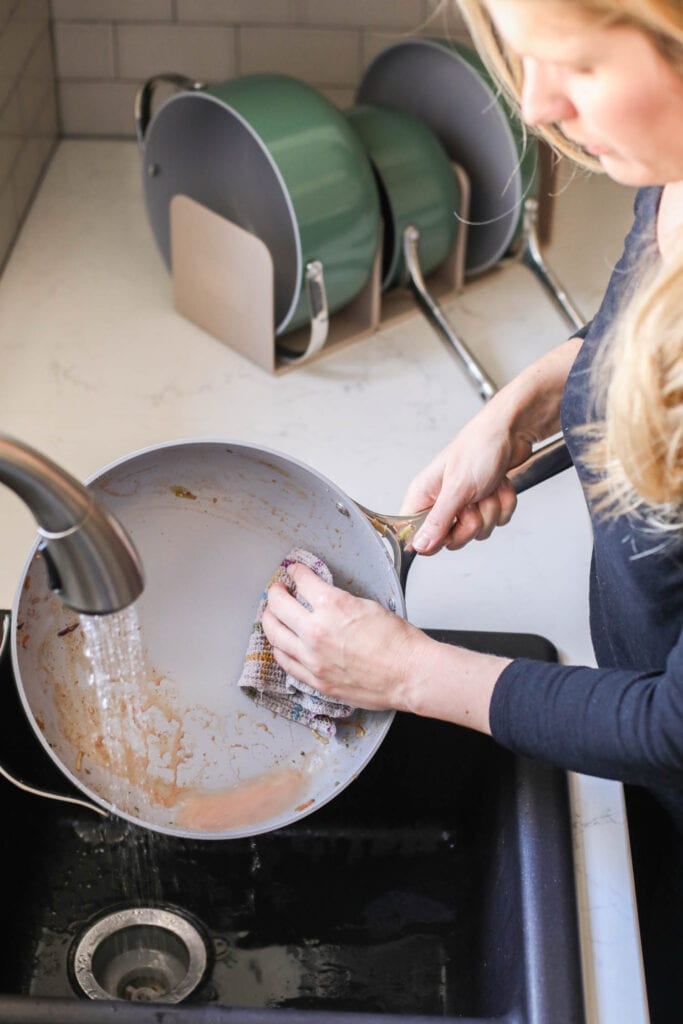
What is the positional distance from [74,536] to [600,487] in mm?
334

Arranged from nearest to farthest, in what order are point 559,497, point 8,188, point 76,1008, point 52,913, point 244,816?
point 76,1008 → point 244,816 → point 52,913 → point 559,497 → point 8,188

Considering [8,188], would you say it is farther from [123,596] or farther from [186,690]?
[123,596]

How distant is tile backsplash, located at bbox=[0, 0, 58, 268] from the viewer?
163 cm

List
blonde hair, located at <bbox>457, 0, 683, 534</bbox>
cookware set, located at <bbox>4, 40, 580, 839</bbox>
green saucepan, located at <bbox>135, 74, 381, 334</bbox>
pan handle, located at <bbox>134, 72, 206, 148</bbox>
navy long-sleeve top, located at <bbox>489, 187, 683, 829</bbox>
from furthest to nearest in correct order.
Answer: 1. pan handle, located at <bbox>134, 72, 206, 148</bbox>
2. green saucepan, located at <bbox>135, 74, 381, 334</bbox>
3. cookware set, located at <bbox>4, 40, 580, 839</bbox>
4. navy long-sleeve top, located at <bbox>489, 187, 683, 829</bbox>
5. blonde hair, located at <bbox>457, 0, 683, 534</bbox>

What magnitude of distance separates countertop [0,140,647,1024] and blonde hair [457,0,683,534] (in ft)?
1.05

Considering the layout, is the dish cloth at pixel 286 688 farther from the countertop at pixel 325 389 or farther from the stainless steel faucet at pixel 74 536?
the stainless steel faucet at pixel 74 536

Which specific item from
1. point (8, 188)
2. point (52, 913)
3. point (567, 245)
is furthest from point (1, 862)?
point (567, 245)

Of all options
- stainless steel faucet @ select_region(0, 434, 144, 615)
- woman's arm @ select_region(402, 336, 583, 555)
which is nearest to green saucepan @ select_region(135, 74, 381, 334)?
woman's arm @ select_region(402, 336, 583, 555)

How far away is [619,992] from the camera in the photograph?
843mm

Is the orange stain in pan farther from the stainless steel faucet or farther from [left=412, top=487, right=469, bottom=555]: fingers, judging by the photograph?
the stainless steel faucet

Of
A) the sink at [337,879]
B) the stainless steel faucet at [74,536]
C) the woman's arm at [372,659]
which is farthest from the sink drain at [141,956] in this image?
the stainless steel faucet at [74,536]

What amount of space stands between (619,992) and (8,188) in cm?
125

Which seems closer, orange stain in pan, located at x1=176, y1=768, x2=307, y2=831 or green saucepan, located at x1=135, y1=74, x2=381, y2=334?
orange stain in pan, located at x1=176, y1=768, x2=307, y2=831

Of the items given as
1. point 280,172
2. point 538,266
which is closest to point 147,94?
point 280,172
